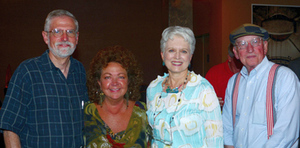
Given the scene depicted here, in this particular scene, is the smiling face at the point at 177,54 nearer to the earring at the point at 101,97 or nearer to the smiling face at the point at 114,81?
the smiling face at the point at 114,81

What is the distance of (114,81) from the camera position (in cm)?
270

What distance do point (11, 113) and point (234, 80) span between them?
198 centimetres

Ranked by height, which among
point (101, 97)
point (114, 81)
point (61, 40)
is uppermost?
point (61, 40)

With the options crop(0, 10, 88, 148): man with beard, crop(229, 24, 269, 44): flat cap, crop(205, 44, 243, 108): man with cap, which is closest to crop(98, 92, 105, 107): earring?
crop(0, 10, 88, 148): man with beard

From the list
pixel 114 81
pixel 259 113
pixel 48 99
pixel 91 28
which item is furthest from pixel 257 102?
pixel 91 28

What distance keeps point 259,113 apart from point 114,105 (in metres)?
1.32

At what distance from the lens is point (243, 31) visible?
2.51m

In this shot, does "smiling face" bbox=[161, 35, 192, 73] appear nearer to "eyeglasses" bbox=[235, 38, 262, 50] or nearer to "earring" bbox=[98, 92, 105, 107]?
"eyeglasses" bbox=[235, 38, 262, 50]

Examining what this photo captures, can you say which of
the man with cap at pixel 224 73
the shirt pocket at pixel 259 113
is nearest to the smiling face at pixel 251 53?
the shirt pocket at pixel 259 113

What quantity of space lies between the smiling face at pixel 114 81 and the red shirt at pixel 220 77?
70.0 inches

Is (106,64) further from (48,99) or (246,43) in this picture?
(246,43)

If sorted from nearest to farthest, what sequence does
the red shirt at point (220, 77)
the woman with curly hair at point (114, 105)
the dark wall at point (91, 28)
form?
1. the woman with curly hair at point (114, 105)
2. the red shirt at point (220, 77)
3. the dark wall at point (91, 28)

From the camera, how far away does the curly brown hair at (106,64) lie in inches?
109

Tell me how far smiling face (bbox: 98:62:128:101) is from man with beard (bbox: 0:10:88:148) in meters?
0.26
